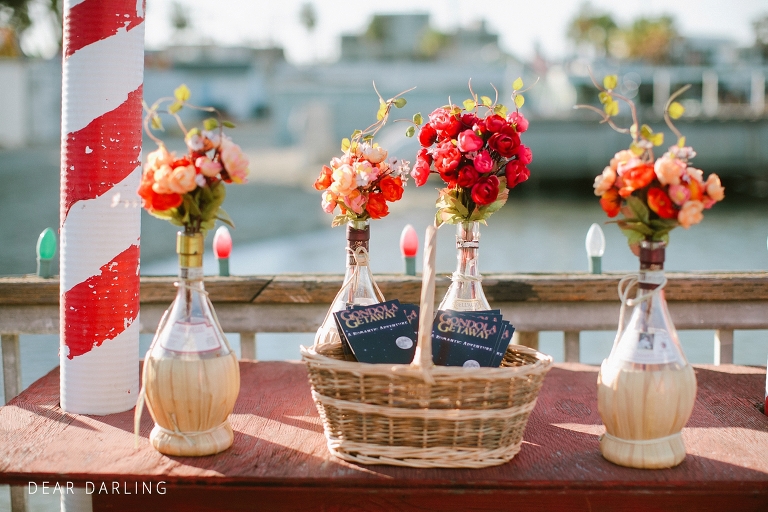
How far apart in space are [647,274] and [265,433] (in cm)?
85

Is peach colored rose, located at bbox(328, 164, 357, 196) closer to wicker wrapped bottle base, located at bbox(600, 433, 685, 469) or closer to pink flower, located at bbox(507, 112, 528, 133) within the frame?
pink flower, located at bbox(507, 112, 528, 133)

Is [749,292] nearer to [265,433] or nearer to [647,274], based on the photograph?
[647,274]

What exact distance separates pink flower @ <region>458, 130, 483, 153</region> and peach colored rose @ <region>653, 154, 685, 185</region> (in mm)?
406

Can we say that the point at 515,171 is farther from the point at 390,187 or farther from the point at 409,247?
the point at 409,247

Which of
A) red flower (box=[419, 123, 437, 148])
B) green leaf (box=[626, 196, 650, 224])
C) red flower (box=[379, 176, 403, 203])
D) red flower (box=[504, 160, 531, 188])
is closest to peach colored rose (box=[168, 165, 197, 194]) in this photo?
red flower (box=[379, 176, 403, 203])

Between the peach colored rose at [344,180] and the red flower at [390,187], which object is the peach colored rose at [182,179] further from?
the red flower at [390,187]

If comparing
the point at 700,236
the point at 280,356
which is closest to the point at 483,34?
the point at 700,236

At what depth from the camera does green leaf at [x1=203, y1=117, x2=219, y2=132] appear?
4.62 ft

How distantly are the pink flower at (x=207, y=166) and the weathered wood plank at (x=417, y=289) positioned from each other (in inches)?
42.7

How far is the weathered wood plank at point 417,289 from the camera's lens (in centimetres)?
245

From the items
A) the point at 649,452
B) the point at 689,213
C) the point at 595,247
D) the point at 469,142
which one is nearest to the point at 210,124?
the point at 469,142

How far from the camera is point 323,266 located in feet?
26.1

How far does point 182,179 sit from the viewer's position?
1405 mm

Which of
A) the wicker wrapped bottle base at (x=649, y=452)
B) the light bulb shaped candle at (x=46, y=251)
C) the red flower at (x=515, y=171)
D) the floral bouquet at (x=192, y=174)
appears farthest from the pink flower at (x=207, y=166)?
the light bulb shaped candle at (x=46, y=251)
